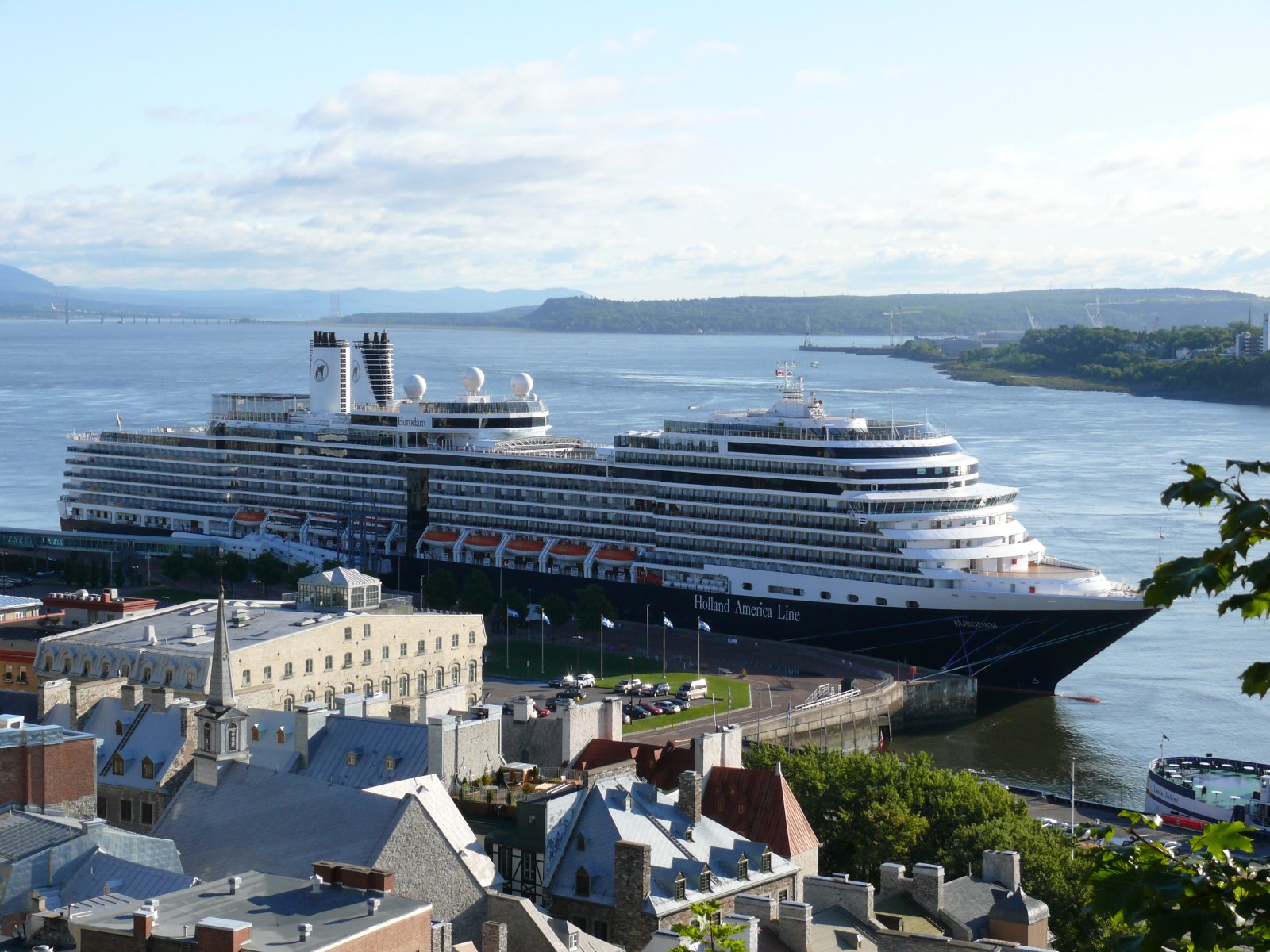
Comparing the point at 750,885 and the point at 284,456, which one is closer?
the point at 750,885

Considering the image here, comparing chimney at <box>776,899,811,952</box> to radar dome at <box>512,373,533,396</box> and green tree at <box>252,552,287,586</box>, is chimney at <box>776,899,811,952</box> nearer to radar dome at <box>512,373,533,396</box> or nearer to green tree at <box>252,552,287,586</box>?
green tree at <box>252,552,287,586</box>

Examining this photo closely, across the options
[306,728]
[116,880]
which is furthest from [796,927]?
[306,728]

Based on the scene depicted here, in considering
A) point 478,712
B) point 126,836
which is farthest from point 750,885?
point 126,836

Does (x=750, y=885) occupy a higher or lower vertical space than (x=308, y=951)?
lower

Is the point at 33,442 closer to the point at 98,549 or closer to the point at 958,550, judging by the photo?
the point at 98,549

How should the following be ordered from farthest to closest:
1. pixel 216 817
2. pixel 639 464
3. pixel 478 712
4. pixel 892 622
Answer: pixel 639 464
pixel 892 622
pixel 478 712
pixel 216 817

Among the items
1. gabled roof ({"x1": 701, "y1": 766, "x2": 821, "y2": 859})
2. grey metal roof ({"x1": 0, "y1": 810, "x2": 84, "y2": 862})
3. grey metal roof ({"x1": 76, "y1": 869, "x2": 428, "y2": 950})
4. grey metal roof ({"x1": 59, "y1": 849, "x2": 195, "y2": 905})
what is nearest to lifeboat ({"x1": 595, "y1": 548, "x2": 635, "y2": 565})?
gabled roof ({"x1": 701, "y1": 766, "x2": 821, "y2": 859})

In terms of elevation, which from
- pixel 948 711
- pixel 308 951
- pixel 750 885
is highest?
pixel 308 951

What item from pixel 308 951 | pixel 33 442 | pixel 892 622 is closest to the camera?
pixel 308 951
